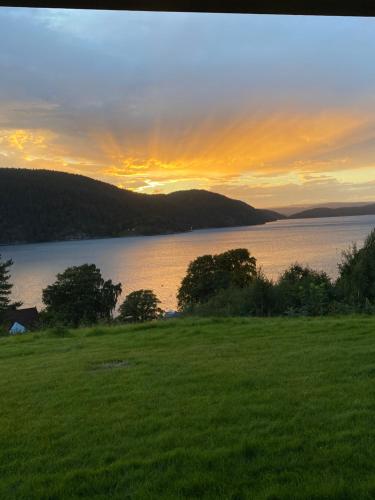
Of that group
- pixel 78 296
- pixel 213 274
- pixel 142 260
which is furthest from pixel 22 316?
pixel 142 260

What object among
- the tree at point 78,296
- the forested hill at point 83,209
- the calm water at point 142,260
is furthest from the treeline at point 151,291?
the forested hill at point 83,209

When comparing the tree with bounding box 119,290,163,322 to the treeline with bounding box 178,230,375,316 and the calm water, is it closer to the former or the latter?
the calm water

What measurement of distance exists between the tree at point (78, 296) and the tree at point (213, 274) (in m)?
7.67

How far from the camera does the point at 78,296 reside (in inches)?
1689

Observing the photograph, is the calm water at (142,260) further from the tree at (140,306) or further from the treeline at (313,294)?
the treeline at (313,294)

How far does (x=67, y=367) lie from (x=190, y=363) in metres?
1.71

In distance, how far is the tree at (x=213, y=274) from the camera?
129 feet

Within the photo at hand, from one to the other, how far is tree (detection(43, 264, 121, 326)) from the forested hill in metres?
74.2

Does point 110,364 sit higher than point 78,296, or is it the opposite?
point 110,364

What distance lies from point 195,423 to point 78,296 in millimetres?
40714

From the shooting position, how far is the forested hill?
377 feet

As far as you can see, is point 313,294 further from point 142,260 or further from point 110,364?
point 142,260

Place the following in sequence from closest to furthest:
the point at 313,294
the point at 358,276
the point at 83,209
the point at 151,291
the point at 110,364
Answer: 1. the point at 110,364
2. the point at 313,294
3. the point at 358,276
4. the point at 151,291
5. the point at 83,209

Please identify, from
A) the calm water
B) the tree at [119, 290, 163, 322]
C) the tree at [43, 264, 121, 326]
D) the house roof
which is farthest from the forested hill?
the tree at [119, 290, 163, 322]
